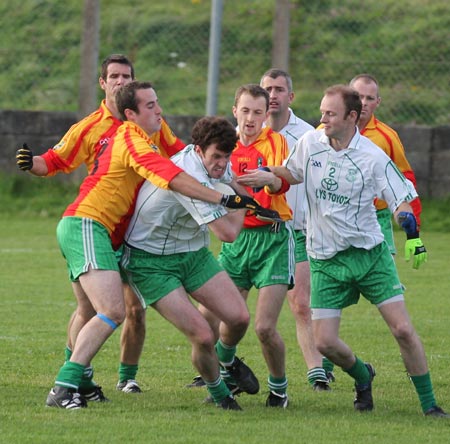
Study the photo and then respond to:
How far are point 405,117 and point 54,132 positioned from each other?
569cm

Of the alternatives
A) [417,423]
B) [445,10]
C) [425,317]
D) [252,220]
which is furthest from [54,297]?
[445,10]

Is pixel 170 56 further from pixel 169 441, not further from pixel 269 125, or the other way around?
pixel 169 441

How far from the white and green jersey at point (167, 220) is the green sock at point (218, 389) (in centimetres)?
83

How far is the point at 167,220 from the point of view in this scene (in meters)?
7.08

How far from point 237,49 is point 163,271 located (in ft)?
44.6

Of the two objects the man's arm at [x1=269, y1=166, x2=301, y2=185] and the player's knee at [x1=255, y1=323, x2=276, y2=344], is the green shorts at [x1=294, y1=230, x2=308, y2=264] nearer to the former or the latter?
the player's knee at [x1=255, y1=323, x2=276, y2=344]

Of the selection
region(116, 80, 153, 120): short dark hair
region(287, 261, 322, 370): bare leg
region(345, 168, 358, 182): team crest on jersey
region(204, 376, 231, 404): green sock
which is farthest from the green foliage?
region(345, 168, 358, 182): team crest on jersey

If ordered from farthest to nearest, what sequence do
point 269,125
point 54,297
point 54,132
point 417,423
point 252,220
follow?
point 54,132, point 54,297, point 269,125, point 252,220, point 417,423

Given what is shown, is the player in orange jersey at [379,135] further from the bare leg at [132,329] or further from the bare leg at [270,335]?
the bare leg at [132,329]

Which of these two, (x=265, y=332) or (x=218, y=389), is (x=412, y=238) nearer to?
(x=265, y=332)

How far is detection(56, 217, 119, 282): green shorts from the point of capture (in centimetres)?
705

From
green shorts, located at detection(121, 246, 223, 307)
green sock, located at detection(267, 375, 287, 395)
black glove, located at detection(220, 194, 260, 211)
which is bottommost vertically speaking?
green sock, located at detection(267, 375, 287, 395)

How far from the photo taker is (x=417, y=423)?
22.5 ft

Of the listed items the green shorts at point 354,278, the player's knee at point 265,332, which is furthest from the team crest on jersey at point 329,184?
the player's knee at point 265,332
